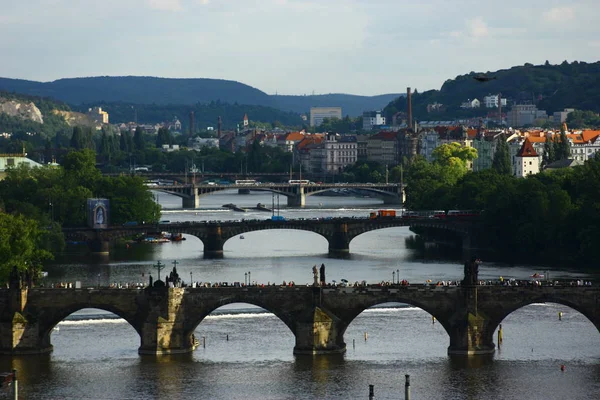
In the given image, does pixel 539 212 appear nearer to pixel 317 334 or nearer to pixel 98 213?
pixel 98 213

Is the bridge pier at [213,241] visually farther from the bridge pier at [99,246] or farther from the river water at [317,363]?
the river water at [317,363]

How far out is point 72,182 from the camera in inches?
6166

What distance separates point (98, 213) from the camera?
139 m

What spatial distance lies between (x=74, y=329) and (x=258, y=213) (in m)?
93.5

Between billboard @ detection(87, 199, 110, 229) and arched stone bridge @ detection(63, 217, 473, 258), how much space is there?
876mm

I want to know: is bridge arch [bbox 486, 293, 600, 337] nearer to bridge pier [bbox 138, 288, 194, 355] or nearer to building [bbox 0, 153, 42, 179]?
bridge pier [bbox 138, 288, 194, 355]

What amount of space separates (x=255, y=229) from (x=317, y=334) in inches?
2219

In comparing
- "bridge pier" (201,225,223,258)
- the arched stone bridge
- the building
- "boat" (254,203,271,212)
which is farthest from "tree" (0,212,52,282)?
"boat" (254,203,271,212)

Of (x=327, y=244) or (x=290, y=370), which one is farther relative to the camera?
(x=327, y=244)

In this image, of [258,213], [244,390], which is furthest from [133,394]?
[258,213]

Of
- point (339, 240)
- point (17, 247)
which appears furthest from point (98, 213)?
point (17, 247)

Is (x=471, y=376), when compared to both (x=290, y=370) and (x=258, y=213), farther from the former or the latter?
(x=258, y=213)

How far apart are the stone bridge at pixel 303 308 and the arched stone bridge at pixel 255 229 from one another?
171ft

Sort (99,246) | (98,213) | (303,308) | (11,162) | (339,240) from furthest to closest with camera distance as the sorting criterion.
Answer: (11,162) < (98,213) < (339,240) < (99,246) < (303,308)
